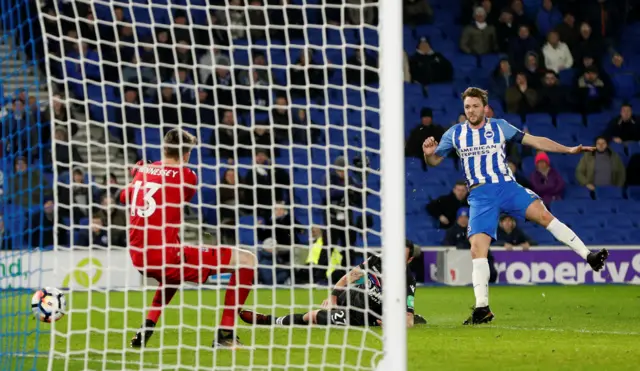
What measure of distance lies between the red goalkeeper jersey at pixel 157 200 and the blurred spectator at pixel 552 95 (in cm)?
1072

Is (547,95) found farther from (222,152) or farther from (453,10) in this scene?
(222,152)

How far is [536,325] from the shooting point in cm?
913

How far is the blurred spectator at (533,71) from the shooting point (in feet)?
56.3

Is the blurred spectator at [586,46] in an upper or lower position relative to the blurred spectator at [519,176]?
upper

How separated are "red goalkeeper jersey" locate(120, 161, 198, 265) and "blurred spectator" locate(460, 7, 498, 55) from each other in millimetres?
11261

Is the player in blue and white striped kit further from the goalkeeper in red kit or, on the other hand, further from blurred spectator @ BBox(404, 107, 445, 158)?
blurred spectator @ BBox(404, 107, 445, 158)

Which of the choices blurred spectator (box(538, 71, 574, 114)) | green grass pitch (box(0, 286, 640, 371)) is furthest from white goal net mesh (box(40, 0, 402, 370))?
blurred spectator (box(538, 71, 574, 114))

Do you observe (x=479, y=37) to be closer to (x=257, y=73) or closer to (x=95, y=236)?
(x=257, y=73)

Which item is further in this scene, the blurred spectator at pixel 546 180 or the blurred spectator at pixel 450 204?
the blurred spectator at pixel 546 180

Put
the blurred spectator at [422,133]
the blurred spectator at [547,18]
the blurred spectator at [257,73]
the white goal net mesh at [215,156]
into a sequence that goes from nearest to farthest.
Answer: the white goal net mesh at [215,156]
the blurred spectator at [257,73]
the blurred spectator at [422,133]
the blurred spectator at [547,18]

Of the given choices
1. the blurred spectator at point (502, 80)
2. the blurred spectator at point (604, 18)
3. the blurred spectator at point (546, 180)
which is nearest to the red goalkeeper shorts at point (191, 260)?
the blurred spectator at point (546, 180)

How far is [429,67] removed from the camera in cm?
1752

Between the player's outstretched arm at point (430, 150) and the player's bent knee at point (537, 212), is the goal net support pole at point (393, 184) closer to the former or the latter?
the player's outstretched arm at point (430, 150)

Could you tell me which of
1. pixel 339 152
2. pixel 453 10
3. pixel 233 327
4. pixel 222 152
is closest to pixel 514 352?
pixel 233 327
